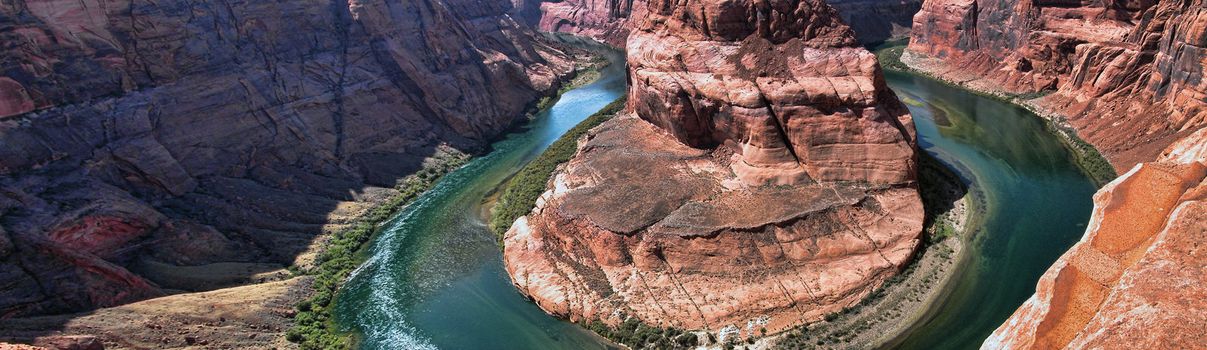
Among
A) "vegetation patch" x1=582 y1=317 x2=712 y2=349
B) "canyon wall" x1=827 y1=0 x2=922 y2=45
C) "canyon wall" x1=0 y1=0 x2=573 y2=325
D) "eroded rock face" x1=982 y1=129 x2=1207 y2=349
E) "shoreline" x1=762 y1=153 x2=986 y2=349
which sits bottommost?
"shoreline" x1=762 y1=153 x2=986 y2=349

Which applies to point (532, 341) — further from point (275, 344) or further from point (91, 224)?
point (91, 224)

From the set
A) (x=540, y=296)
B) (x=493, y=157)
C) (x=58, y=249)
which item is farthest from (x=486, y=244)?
(x=58, y=249)

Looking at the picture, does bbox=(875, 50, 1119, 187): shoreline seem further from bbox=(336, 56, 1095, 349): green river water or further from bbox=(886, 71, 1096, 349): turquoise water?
bbox=(336, 56, 1095, 349): green river water

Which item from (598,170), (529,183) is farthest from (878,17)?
(598,170)

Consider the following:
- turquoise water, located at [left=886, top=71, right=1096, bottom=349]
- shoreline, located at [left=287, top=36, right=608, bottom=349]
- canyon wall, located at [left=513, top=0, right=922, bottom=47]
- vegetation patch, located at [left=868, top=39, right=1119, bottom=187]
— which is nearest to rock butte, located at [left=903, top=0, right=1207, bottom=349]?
vegetation patch, located at [left=868, top=39, right=1119, bottom=187]

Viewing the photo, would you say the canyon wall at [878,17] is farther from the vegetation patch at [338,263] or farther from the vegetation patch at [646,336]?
the vegetation patch at [646,336]

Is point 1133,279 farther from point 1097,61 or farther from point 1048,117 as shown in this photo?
point 1097,61
